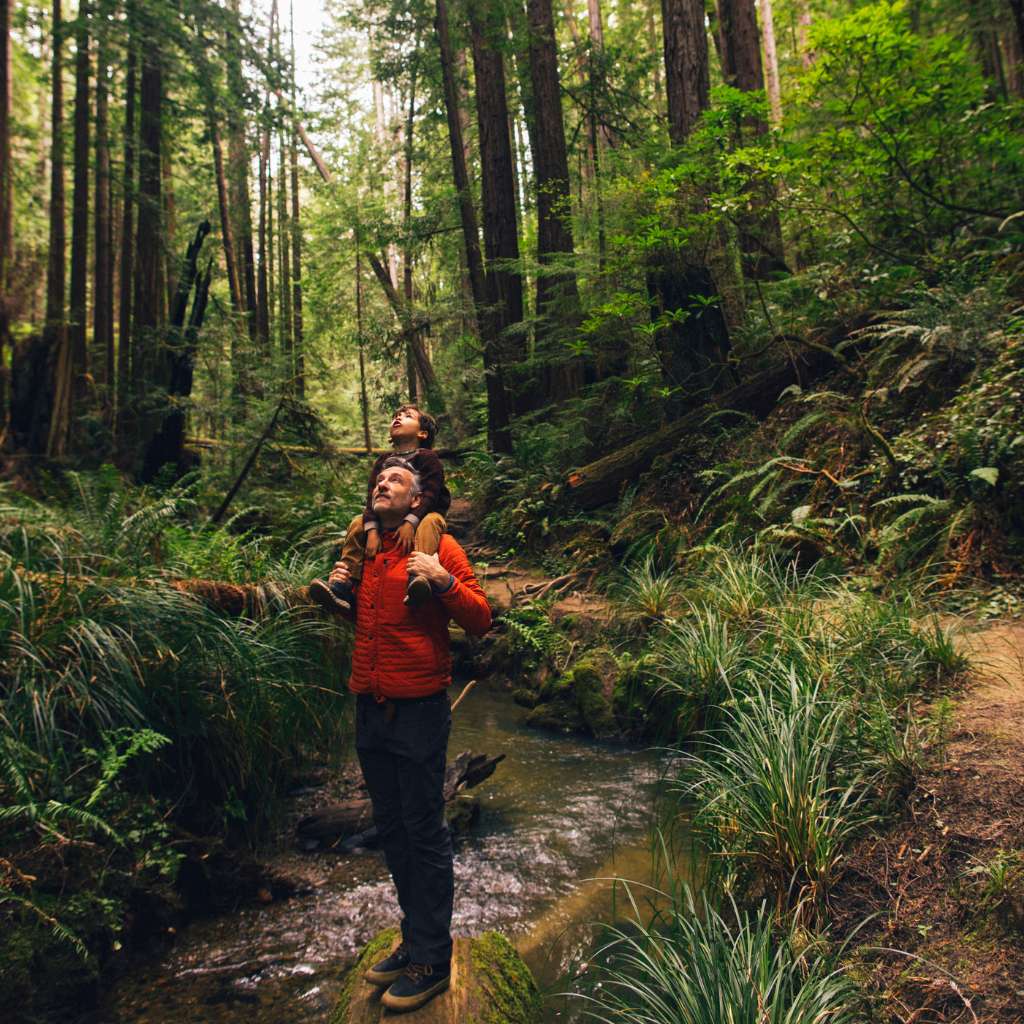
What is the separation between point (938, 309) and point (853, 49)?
9.98ft

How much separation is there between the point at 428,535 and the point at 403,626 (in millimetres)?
377

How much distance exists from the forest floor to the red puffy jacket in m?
1.77

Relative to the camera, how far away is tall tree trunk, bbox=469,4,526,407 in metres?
12.9

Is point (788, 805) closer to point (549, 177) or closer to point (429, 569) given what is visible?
point (429, 569)

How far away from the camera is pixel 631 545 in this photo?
338 inches

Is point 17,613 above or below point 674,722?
above

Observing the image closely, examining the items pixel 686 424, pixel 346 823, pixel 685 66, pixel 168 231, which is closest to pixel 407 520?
pixel 346 823

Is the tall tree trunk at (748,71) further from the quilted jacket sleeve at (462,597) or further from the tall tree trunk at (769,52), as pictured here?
the quilted jacket sleeve at (462,597)

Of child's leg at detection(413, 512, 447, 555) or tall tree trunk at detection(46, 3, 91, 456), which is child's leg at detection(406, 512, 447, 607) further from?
tall tree trunk at detection(46, 3, 91, 456)

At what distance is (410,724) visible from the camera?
2.71 metres

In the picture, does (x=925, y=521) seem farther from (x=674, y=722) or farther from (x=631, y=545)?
(x=631, y=545)

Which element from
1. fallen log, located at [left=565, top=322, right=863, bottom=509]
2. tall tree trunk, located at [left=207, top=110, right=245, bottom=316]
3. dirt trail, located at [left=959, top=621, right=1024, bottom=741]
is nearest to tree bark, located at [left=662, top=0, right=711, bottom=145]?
fallen log, located at [left=565, top=322, right=863, bottom=509]

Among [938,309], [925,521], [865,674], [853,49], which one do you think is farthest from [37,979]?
[853,49]

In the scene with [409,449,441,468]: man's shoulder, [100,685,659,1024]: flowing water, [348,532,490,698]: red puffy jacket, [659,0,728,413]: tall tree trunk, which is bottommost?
[100,685,659,1024]: flowing water
